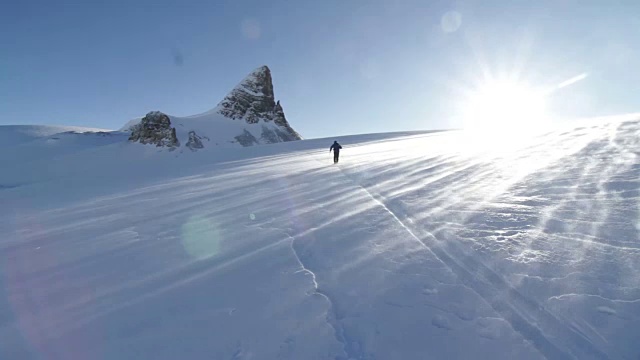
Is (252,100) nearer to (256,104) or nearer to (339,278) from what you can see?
(256,104)

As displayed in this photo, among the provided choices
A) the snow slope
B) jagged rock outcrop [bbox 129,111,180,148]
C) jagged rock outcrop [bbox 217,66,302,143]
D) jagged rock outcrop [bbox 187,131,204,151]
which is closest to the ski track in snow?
the snow slope

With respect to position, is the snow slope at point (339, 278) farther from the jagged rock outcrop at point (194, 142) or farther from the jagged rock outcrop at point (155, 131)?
the jagged rock outcrop at point (194, 142)

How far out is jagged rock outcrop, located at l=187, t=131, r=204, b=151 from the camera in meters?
52.9

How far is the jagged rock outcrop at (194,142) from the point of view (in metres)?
52.9

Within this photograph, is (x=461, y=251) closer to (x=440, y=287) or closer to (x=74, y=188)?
(x=440, y=287)

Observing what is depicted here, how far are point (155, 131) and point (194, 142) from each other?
21.1 feet

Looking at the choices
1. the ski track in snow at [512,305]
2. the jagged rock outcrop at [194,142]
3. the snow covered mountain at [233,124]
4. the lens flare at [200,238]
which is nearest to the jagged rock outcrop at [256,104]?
the snow covered mountain at [233,124]

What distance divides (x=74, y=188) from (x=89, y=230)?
7.75 m

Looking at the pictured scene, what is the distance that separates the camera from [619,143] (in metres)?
11.2

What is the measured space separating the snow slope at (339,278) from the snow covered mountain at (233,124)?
48.4 m

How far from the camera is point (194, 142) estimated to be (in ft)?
176

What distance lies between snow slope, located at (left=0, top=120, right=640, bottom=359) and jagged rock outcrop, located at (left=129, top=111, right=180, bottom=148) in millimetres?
47083

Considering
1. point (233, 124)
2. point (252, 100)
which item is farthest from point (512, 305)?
point (252, 100)

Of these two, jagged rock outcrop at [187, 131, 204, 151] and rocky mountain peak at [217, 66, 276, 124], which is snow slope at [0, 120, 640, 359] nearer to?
jagged rock outcrop at [187, 131, 204, 151]
